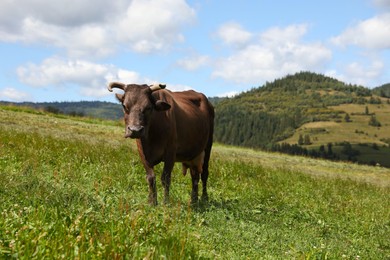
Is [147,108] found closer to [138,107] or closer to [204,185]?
[138,107]

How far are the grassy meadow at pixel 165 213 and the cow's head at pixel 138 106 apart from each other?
1102 millimetres

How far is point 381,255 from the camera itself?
8.74 m

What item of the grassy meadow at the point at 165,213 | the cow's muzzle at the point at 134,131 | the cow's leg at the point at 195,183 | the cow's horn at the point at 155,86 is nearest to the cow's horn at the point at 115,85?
the cow's horn at the point at 155,86

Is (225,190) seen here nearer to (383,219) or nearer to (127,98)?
(383,219)

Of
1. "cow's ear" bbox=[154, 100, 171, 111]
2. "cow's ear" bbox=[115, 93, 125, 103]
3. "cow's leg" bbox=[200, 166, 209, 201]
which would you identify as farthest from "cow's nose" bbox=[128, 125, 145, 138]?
"cow's leg" bbox=[200, 166, 209, 201]

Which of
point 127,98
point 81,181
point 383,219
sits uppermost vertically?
point 127,98

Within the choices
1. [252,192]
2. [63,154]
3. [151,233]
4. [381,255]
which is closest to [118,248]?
[151,233]

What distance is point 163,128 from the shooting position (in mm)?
10078

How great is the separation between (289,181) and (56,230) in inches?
493

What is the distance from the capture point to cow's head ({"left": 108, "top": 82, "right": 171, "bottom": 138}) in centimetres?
902

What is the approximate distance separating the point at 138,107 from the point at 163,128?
103cm

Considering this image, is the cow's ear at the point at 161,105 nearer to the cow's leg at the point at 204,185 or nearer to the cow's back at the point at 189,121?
the cow's back at the point at 189,121

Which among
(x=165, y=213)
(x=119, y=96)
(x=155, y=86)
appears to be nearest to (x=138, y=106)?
(x=155, y=86)

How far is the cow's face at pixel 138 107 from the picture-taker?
29.6 feet
